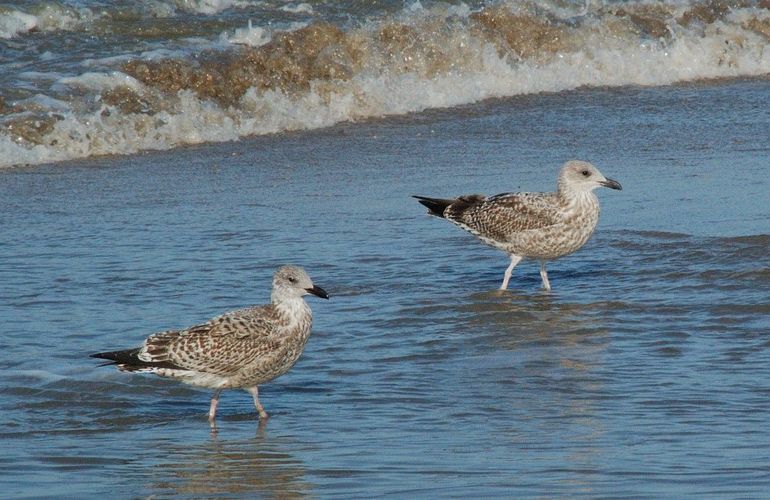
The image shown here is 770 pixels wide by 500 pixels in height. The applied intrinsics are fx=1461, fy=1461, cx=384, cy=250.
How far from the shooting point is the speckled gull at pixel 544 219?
30.6 ft

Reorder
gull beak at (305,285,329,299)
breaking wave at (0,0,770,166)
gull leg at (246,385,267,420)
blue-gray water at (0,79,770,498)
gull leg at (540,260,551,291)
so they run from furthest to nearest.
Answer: breaking wave at (0,0,770,166) → gull leg at (540,260,551,291) → gull beak at (305,285,329,299) → gull leg at (246,385,267,420) → blue-gray water at (0,79,770,498)

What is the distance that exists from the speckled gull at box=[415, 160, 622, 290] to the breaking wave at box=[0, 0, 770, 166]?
4.67m

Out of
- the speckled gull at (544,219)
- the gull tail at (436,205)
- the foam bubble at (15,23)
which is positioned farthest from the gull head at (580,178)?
the foam bubble at (15,23)

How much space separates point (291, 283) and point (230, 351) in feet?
1.59

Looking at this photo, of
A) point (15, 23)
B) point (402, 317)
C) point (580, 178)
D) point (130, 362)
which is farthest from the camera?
point (15, 23)

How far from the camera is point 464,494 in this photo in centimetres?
534

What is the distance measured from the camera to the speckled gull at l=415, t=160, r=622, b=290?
30.6 feet

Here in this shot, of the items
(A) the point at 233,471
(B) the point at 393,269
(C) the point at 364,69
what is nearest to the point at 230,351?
(A) the point at 233,471

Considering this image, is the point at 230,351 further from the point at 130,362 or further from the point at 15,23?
the point at 15,23

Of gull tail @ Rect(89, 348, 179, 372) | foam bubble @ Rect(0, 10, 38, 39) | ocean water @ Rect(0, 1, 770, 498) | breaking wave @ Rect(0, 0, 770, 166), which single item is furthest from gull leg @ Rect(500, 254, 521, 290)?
foam bubble @ Rect(0, 10, 38, 39)

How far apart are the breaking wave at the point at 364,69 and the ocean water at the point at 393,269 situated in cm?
5

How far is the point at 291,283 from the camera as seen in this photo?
23.1 ft

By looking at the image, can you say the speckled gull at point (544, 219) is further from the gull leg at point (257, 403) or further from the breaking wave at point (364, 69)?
the breaking wave at point (364, 69)

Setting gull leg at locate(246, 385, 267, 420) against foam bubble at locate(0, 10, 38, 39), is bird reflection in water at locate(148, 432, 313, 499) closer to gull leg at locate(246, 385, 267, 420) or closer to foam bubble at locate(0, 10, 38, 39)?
gull leg at locate(246, 385, 267, 420)
